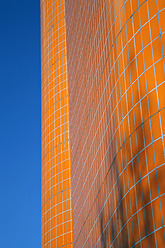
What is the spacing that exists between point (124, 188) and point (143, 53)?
469cm

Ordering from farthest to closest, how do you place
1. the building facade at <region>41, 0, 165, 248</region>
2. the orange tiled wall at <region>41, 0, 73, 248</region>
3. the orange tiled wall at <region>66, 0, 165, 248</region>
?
the orange tiled wall at <region>41, 0, 73, 248</region> < the building facade at <region>41, 0, 165, 248</region> < the orange tiled wall at <region>66, 0, 165, 248</region>

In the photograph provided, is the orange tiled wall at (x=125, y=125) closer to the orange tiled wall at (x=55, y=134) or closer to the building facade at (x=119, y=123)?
the building facade at (x=119, y=123)

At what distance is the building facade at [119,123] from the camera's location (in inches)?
726

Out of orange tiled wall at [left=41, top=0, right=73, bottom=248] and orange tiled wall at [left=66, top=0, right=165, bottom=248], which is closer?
orange tiled wall at [left=66, top=0, right=165, bottom=248]

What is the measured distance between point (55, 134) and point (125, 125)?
104 ft

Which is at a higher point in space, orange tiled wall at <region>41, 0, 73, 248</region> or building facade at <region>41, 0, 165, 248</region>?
orange tiled wall at <region>41, 0, 73, 248</region>

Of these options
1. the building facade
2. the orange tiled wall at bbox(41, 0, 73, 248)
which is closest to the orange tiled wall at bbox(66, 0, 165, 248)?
the building facade

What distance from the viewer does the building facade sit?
18.4 metres

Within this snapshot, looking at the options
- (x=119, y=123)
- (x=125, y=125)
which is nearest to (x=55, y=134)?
(x=119, y=123)

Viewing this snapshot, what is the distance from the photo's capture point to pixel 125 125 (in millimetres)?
21188

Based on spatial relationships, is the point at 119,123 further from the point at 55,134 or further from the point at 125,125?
the point at 55,134

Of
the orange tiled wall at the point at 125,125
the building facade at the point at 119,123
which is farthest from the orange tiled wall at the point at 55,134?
the orange tiled wall at the point at 125,125

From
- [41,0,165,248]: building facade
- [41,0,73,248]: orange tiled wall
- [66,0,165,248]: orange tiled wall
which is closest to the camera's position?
[66,0,165,248]: orange tiled wall

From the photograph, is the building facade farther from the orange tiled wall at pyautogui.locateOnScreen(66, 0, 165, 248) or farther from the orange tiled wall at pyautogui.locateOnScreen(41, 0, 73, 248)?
the orange tiled wall at pyautogui.locateOnScreen(41, 0, 73, 248)
